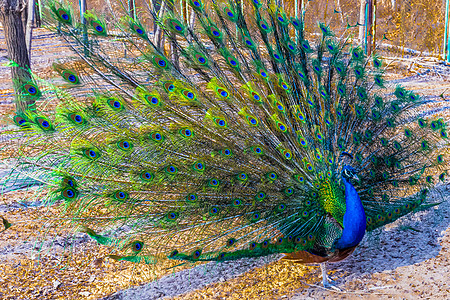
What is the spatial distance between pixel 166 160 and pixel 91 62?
97 cm

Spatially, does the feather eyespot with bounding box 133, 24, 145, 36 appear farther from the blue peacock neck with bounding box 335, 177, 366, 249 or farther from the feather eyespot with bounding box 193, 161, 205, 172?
the blue peacock neck with bounding box 335, 177, 366, 249

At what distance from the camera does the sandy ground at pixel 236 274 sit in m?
3.89

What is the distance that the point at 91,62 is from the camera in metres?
3.44

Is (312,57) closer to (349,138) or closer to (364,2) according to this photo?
(349,138)

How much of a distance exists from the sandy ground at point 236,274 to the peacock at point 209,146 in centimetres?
41

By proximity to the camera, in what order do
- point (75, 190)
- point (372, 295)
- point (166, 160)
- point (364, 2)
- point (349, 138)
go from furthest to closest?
point (364, 2) < point (349, 138) < point (372, 295) < point (166, 160) < point (75, 190)

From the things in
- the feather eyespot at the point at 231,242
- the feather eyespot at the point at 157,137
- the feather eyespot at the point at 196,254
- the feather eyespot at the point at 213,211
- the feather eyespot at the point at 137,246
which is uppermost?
the feather eyespot at the point at 157,137

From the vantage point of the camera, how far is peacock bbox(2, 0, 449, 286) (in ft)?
10.9

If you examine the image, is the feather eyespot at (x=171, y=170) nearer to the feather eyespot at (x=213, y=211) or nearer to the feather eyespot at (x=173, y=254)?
the feather eyespot at (x=213, y=211)

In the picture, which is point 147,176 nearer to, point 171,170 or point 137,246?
point 171,170

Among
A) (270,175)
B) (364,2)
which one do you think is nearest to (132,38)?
(270,175)

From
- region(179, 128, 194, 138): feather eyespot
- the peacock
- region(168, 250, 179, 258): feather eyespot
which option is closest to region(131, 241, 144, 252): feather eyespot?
the peacock

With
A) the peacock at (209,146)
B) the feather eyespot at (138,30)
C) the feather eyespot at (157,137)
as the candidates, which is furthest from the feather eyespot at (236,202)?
the feather eyespot at (138,30)

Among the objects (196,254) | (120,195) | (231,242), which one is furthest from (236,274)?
(120,195)
